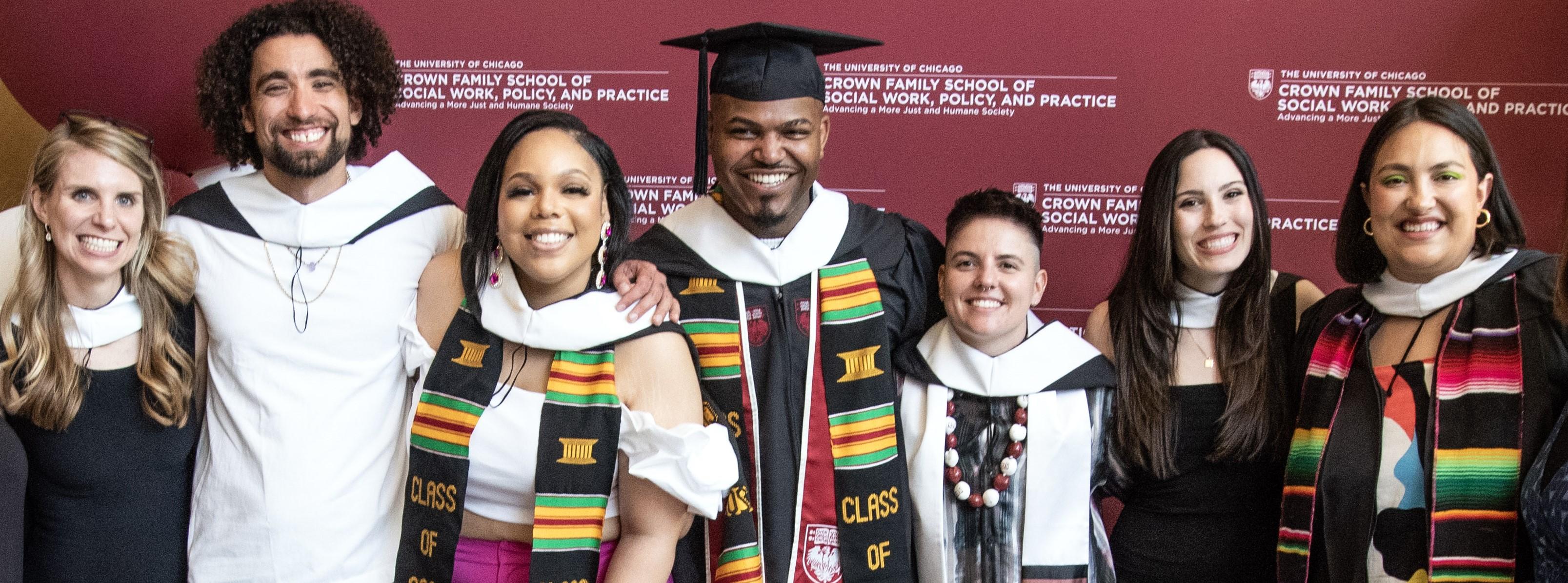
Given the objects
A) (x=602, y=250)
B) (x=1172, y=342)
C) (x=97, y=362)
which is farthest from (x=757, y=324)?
(x=97, y=362)

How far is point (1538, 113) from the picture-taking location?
3.53m

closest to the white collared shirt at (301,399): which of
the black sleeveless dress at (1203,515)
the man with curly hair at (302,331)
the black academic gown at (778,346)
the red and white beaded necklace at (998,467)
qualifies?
the man with curly hair at (302,331)

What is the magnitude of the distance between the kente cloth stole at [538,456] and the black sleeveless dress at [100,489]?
0.56 meters

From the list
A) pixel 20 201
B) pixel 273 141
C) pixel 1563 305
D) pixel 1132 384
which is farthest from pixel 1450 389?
pixel 20 201

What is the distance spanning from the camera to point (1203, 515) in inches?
104

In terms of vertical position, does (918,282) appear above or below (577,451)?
above

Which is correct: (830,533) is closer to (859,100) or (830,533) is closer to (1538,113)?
(859,100)

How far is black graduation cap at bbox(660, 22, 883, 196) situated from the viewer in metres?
2.60

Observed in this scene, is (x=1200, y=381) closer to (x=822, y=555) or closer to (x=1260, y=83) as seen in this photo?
(x=822, y=555)

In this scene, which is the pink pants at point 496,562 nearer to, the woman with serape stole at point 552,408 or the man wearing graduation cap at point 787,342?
the woman with serape stole at point 552,408

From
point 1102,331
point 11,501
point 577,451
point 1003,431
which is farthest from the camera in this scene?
point 1102,331

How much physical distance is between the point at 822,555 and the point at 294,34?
1.82m

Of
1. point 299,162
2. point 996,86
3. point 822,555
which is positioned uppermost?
point 996,86

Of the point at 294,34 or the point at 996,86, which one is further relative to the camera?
the point at 996,86
